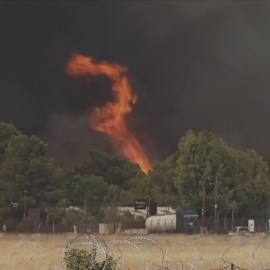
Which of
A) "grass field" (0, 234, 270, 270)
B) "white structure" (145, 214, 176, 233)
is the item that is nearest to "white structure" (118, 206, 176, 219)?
"white structure" (145, 214, 176, 233)

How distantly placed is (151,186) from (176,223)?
28.7 meters

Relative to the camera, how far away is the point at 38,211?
77.1 m

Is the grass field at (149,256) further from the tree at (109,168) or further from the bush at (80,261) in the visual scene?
the tree at (109,168)

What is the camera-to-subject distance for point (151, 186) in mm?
101812

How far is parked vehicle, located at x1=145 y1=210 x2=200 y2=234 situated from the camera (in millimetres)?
72625

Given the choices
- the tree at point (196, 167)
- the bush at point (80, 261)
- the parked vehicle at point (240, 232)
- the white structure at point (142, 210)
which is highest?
the tree at point (196, 167)

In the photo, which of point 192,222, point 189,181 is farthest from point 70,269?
point 189,181

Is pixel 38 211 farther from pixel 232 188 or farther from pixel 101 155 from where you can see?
pixel 101 155

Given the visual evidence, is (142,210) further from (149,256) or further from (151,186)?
(149,256)

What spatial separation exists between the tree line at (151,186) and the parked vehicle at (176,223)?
313 inches

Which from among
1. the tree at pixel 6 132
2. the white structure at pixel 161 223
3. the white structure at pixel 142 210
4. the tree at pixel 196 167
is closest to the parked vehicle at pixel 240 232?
the white structure at pixel 161 223

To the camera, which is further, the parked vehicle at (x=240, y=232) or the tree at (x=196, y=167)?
the tree at (x=196, y=167)

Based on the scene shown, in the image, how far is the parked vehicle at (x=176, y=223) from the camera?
238 feet

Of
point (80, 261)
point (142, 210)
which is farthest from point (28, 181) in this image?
point (80, 261)
